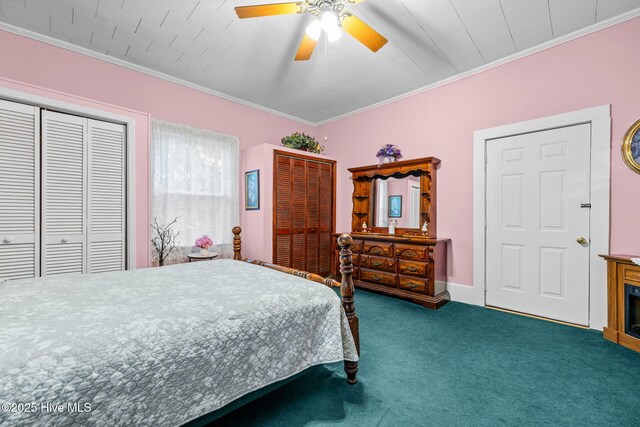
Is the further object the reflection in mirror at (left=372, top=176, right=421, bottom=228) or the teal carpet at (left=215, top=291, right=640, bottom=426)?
the reflection in mirror at (left=372, top=176, right=421, bottom=228)

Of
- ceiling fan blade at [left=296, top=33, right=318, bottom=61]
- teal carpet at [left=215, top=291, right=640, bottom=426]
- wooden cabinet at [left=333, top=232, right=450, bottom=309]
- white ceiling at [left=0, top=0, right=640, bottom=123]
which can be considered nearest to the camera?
teal carpet at [left=215, top=291, right=640, bottom=426]

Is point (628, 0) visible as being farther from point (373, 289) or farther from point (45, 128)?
point (45, 128)

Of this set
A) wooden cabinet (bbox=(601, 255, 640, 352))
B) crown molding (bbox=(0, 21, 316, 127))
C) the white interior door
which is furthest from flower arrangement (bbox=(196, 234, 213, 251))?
wooden cabinet (bbox=(601, 255, 640, 352))

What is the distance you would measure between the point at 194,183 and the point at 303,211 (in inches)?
65.5

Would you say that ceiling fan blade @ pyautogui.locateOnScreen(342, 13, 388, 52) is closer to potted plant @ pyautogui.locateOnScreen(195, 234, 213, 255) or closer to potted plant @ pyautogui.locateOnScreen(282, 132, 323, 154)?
potted plant @ pyautogui.locateOnScreen(282, 132, 323, 154)

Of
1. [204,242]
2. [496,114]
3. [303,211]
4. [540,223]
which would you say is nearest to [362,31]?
[496,114]

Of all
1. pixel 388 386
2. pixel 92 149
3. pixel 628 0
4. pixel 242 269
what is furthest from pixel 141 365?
pixel 628 0

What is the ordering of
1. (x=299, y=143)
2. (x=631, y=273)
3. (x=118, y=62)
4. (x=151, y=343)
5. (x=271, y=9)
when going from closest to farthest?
(x=151, y=343) < (x=271, y=9) < (x=631, y=273) < (x=118, y=62) < (x=299, y=143)

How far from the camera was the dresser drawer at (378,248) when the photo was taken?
12.7 feet

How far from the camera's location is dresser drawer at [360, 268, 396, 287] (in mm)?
3820

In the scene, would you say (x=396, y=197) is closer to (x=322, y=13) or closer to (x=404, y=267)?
(x=404, y=267)

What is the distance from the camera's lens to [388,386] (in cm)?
190

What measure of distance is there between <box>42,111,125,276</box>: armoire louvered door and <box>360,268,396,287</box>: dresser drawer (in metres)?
2.93

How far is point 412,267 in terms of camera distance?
142 inches
